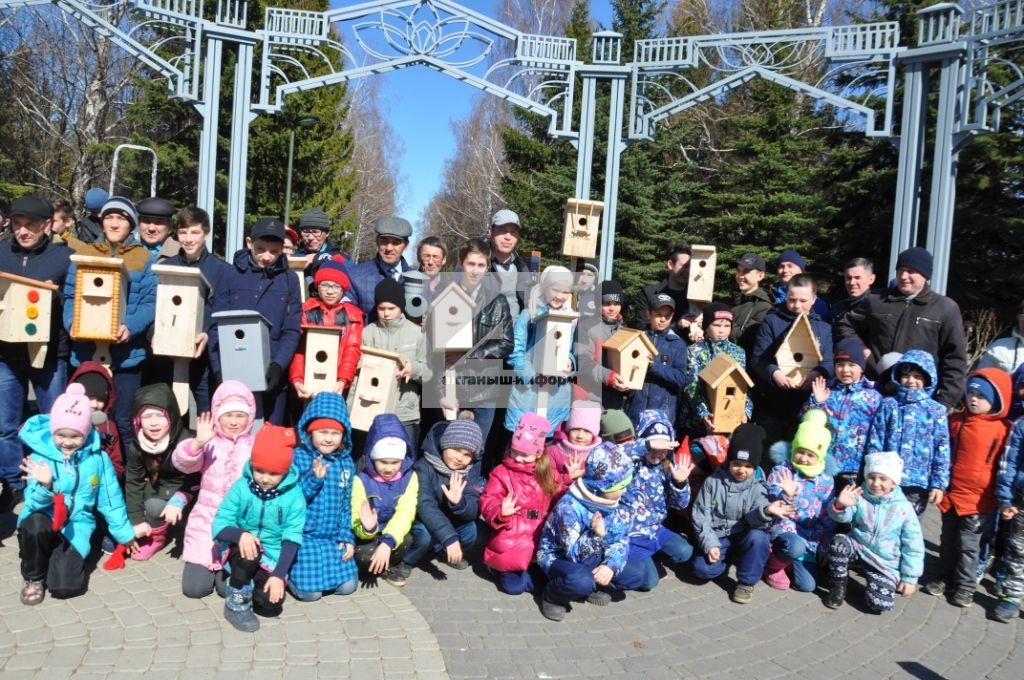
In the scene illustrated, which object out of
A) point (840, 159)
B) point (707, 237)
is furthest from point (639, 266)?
point (840, 159)

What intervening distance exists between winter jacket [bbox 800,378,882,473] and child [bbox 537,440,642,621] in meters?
1.66

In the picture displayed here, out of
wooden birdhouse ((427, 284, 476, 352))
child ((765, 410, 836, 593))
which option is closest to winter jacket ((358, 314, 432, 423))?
wooden birdhouse ((427, 284, 476, 352))

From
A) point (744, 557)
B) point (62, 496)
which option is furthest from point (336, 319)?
point (744, 557)

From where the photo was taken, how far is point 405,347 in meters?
5.14

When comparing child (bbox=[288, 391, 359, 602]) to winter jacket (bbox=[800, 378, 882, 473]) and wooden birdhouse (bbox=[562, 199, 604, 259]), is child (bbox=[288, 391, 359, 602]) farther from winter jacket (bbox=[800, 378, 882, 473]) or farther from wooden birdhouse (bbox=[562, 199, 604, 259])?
winter jacket (bbox=[800, 378, 882, 473])

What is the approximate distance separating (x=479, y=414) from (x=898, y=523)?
289 cm

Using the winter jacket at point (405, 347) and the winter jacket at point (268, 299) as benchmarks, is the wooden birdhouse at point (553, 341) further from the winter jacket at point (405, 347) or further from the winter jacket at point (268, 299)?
the winter jacket at point (268, 299)

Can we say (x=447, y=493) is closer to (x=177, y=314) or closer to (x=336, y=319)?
(x=336, y=319)

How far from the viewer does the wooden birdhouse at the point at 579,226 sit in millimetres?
6203

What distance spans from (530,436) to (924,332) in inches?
118

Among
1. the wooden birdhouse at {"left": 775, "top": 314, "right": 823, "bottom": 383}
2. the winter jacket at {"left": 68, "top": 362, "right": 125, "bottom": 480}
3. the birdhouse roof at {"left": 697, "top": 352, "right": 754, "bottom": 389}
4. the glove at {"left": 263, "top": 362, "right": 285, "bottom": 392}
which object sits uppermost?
the wooden birdhouse at {"left": 775, "top": 314, "right": 823, "bottom": 383}

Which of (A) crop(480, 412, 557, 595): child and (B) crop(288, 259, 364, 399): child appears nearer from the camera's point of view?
(A) crop(480, 412, 557, 595): child

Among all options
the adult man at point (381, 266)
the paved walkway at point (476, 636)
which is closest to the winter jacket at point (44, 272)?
the paved walkway at point (476, 636)

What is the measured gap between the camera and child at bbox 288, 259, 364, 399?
499 centimetres
